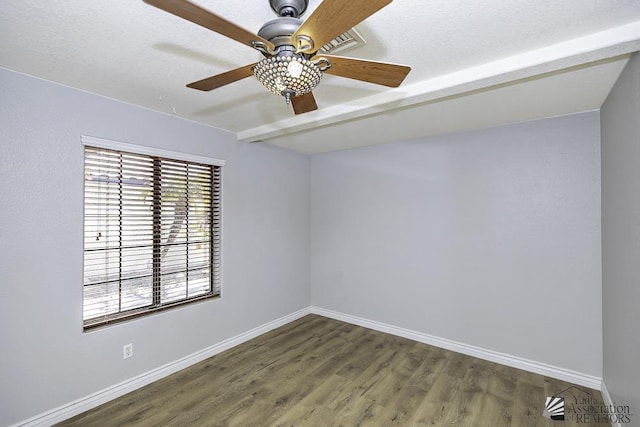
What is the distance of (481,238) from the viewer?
318 centimetres

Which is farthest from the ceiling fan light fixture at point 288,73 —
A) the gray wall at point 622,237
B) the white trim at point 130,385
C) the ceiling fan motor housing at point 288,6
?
the white trim at point 130,385

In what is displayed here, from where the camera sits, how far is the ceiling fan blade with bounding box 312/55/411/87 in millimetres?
1303

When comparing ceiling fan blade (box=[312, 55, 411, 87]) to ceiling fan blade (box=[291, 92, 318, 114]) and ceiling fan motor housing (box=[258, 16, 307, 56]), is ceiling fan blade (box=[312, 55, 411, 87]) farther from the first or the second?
ceiling fan blade (box=[291, 92, 318, 114])

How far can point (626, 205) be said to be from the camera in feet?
6.17

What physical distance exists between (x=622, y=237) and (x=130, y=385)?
3.79 meters

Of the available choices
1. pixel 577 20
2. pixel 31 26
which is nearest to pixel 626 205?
pixel 577 20

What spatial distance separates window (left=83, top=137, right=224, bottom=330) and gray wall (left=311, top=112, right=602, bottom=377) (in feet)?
5.81

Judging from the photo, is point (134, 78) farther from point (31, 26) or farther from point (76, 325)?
point (76, 325)

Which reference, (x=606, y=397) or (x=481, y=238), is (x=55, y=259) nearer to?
(x=481, y=238)

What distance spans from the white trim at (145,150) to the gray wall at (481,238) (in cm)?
179

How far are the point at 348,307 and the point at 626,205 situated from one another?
3.06 meters

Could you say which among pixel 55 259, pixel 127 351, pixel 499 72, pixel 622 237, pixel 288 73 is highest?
pixel 499 72

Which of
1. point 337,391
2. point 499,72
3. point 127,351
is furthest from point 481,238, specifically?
point 127,351

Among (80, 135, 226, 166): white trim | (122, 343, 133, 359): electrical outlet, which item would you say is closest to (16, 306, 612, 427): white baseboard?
(122, 343, 133, 359): electrical outlet
